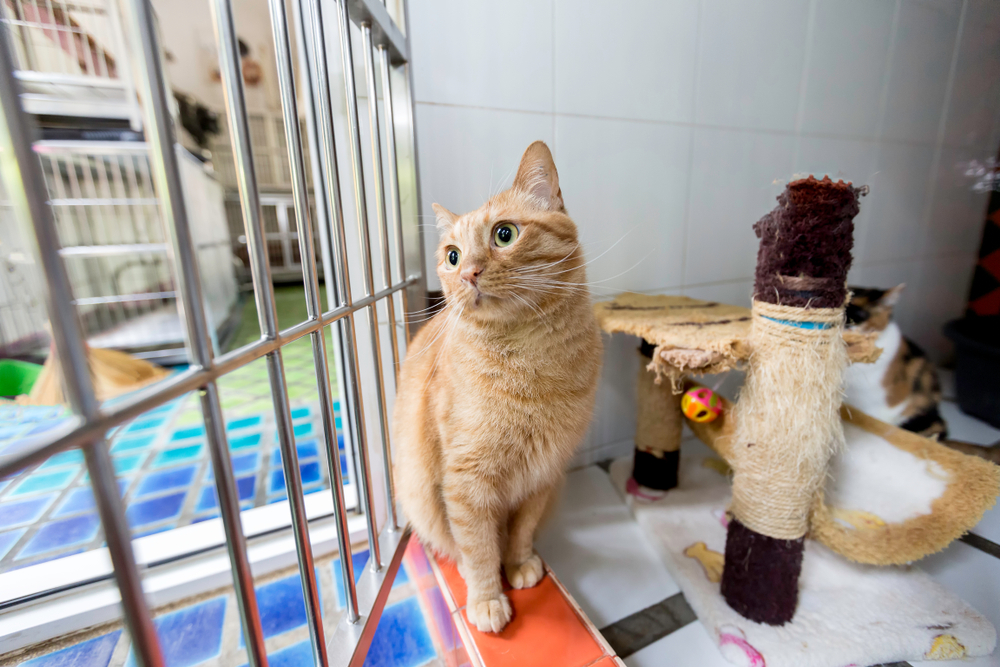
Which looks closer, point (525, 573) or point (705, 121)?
point (525, 573)

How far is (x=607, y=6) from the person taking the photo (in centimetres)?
98

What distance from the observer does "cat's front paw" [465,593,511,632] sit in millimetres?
656

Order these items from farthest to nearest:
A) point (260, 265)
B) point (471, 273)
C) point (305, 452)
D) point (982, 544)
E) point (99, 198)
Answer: point (99, 198) → point (305, 452) → point (982, 544) → point (471, 273) → point (260, 265)

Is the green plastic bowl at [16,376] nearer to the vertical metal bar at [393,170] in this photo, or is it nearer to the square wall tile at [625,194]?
the vertical metal bar at [393,170]

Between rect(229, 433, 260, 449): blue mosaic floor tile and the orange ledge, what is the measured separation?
3.23 ft

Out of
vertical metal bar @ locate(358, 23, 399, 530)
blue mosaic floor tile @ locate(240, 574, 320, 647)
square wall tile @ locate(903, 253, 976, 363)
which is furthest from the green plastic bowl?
square wall tile @ locate(903, 253, 976, 363)

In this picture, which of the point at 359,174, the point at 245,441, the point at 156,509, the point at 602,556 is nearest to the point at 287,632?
the point at 156,509

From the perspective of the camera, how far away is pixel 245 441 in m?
1.45

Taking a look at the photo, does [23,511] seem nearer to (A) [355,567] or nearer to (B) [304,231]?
(A) [355,567]

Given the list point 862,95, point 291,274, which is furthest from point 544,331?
point 291,274

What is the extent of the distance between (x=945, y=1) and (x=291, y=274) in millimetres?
5005

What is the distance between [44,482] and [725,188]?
2266 mm

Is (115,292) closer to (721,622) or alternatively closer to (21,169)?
(21,169)

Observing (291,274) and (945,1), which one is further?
(291,274)
